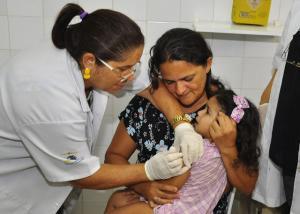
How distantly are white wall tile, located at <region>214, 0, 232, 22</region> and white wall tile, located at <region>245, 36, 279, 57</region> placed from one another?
0.58ft

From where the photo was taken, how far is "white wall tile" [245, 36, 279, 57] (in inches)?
75.2

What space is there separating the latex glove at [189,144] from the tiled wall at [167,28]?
2.49 ft

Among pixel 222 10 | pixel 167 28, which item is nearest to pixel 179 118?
pixel 167 28

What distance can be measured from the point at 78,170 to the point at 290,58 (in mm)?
794

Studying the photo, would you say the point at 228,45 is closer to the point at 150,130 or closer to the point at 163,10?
the point at 163,10

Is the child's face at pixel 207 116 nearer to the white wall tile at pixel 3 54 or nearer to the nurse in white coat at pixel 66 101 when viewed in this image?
the nurse in white coat at pixel 66 101

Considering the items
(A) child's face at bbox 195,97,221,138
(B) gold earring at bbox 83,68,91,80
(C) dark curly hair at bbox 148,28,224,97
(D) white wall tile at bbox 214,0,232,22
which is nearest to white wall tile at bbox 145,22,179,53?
(D) white wall tile at bbox 214,0,232,22

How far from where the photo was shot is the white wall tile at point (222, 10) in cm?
182

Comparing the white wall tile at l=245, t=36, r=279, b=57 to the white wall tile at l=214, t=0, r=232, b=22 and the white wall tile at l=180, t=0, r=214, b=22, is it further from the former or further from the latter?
the white wall tile at l=180, t=0, r=214, b=22

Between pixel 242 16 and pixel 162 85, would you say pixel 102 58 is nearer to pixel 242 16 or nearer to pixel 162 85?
pixel 162 85

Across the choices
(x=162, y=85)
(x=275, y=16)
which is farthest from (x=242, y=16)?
(x=162, y=85)

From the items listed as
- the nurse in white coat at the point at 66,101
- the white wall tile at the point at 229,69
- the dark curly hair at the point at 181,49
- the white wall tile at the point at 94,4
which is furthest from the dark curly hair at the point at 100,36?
the white wall tile at the point at 229,69

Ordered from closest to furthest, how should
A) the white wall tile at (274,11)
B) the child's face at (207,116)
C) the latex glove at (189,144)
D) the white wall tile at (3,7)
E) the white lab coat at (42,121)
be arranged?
the white lab coat at (42,121), the latex glove at (189,144), the child's face at (207,116), the white wall tile at (3,7), the white wall tile at (274,11)

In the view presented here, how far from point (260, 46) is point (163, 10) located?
604 mm
